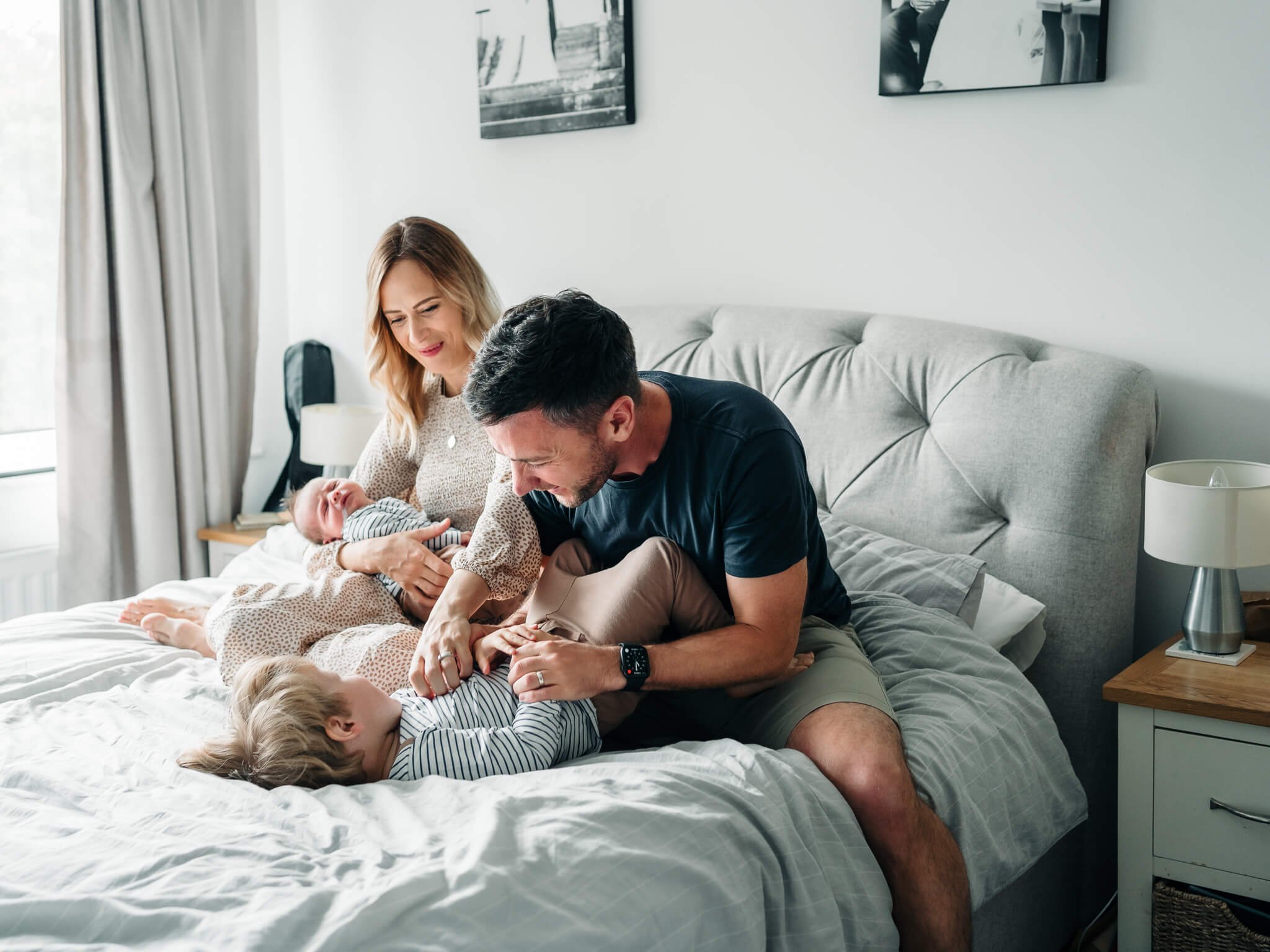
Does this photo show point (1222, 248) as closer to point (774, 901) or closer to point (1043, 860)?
point (1043, 860)

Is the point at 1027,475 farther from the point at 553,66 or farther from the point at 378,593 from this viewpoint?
the point at 553,66

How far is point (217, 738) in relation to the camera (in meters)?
1.39

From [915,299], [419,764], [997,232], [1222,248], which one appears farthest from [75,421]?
[1222,248]

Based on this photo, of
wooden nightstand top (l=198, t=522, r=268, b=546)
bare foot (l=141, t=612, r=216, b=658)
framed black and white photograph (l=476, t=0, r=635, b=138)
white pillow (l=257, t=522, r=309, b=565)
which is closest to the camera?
bare foot (l=141, t=612, r=216, b=658)

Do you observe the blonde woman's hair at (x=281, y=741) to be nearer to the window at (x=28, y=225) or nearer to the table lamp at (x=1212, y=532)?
the table lamp at (x=1212, y=532)

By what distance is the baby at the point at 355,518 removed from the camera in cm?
198

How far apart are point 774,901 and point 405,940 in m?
0.43

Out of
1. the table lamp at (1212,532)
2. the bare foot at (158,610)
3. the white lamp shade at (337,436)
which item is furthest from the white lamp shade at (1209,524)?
the white lamp shade at (337,436)

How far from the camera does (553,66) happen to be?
2711 millimetres

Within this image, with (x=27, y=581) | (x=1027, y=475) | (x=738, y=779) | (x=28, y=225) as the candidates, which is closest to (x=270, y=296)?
(x=28, y=225)

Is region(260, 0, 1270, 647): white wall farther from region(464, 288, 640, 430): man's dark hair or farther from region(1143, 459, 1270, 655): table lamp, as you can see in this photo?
region(464, 288, 640, 430): man's dark hair

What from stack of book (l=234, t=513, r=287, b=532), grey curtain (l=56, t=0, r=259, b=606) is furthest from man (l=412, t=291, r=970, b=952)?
grey curtain (l=56, t=0, r=259, b=606)

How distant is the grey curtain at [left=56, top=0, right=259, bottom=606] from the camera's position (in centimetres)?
286

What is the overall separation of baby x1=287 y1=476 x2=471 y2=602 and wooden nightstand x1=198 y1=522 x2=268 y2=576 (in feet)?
2.87
